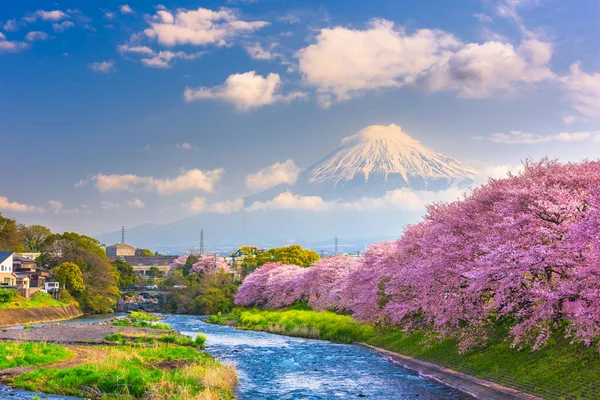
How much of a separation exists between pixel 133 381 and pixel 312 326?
3503cm

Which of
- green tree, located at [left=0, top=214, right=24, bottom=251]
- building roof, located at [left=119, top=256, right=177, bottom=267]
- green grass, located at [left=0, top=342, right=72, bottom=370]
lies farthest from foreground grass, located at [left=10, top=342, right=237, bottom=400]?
building roof, located at [left=119, top=256, right=177, bottom=267]

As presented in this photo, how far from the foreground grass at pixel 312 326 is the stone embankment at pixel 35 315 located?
86.0 feet

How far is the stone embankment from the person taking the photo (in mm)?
66750

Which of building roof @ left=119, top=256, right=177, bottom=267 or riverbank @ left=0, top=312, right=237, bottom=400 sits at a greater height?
building roof @ left=119, top=256, right=177, bottom=267

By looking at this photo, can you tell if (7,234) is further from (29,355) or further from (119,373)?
(119,373)

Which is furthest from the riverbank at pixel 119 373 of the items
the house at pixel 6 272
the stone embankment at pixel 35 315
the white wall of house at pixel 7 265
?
the white wall of house at pixel 7 265

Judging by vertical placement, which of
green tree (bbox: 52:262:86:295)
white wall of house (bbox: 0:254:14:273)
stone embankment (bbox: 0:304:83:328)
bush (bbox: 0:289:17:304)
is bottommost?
stone embankment (bbox: 0:304:83:328)

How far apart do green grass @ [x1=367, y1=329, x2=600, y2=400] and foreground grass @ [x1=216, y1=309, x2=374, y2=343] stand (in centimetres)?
1625

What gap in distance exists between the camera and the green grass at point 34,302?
71.4 metres

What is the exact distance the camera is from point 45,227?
148 m

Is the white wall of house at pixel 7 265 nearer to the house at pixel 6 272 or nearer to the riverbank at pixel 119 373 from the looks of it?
the house at pixel 6 272

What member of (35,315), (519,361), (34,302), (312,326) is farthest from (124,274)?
(519,361)

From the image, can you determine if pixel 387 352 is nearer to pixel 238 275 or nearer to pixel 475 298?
pixel 475 298

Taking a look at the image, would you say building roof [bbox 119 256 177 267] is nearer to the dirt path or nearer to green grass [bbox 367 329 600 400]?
the dirt path
